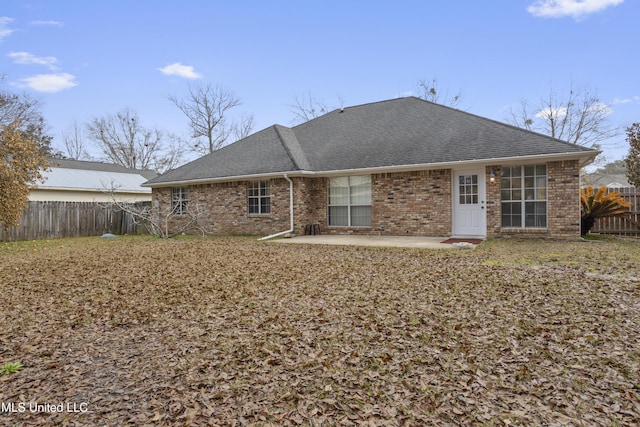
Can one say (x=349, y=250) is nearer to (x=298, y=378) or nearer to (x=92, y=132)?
(x=298, y=378)

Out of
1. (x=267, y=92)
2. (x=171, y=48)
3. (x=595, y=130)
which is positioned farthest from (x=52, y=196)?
(x=595, y=130)

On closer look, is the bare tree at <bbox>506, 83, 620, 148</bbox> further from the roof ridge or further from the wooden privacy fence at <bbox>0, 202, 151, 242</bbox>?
the wooden privacy fence at <bbox>0, 202, 151, 242</bbox>

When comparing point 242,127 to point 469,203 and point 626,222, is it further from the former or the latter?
point 626,222

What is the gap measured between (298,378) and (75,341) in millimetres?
2391

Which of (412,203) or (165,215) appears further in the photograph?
(165,215)

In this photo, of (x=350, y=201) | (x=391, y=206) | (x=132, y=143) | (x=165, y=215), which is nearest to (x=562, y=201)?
(x=391, y=206)

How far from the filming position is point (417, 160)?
11.7 m

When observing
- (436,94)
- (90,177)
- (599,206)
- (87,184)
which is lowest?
(599,206)

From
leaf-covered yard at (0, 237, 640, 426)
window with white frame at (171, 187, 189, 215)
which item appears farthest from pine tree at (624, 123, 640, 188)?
window with white frame at (171, 187, 189, 215)

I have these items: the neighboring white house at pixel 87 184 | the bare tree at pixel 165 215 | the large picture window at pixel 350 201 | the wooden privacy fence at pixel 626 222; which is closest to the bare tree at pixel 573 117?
the wooden privacy fence at pixel 626 222

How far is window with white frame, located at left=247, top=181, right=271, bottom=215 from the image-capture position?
1414 cm

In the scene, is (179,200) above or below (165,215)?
above

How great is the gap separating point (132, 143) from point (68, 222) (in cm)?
1995

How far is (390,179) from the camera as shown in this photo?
1257 centimetres
